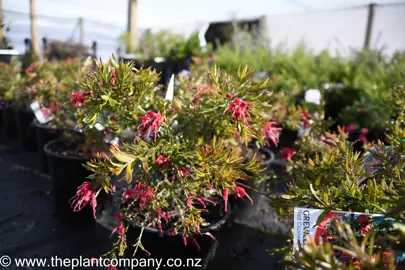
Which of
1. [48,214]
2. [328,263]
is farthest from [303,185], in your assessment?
[48,214]

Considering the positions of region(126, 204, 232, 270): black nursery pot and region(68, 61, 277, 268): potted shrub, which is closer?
region(68, 61, 277, 268): potted shrub

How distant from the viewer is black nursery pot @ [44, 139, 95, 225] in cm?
186

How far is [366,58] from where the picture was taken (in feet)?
13.6

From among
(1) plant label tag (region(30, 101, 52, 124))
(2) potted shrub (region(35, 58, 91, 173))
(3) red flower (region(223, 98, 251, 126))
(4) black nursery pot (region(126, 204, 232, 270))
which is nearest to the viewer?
(3) red flower (region(223, 98, 251, 126))

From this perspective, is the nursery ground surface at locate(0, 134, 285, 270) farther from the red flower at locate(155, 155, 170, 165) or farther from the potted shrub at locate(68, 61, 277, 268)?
the red flower at locate(155, 155, 170, 165)

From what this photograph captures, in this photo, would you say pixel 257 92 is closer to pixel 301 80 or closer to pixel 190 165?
pixel 190 165

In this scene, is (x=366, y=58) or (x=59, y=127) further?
(x=366, y=58)

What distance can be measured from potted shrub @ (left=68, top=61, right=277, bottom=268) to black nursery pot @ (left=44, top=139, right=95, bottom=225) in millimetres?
486

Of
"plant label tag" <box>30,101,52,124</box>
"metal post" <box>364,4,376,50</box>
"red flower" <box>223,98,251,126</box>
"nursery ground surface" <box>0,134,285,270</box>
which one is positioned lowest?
"nursery ground surface" <box>0,134,285,270</box>

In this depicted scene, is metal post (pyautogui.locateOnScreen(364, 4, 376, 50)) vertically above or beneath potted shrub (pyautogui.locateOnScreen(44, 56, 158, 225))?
above

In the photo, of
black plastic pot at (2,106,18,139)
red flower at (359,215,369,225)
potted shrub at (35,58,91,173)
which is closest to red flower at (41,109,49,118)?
potted shrub at (35,58,91,173)

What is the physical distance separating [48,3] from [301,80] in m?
7.55

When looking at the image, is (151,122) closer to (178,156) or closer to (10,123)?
(178,156)

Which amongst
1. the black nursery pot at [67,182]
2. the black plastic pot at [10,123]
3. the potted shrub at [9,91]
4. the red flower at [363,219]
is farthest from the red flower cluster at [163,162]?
the black plastic pot at [10,123]
